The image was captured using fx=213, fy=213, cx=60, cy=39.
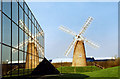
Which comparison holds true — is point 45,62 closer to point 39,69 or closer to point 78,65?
point 39,69

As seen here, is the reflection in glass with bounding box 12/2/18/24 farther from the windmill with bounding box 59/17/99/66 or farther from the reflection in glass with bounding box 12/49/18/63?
the windmill with bounding box 59/17/99/66

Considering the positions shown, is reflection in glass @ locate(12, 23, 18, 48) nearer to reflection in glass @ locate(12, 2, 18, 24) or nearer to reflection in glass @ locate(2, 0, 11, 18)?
reflection in glass @ locate(12, 2, 18, 24)

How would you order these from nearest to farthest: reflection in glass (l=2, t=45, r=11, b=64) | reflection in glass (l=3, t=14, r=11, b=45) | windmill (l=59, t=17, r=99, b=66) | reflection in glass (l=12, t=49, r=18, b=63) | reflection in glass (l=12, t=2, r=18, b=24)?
reflection in glass (l=2, t=45, r=11, b=64) < reflection in glass (l=3, t=14, r=11, b=45) < reflection in glass (l=12, t=49, r=18, b=63) < reflection in glass (l=12, t=2, r=18, b=24) < windmill (l=59, t=17, r=99, b=66)

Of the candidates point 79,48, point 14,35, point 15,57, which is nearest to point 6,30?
point 14,35

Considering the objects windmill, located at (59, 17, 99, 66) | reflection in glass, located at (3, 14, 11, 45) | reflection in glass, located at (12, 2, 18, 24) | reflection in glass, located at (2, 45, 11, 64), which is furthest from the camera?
windmill, located at (59, 17, 99, 66)

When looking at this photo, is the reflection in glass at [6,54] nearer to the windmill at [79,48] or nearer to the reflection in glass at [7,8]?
the reflection in glass at [7,8]

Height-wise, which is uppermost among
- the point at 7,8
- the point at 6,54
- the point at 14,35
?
the point at 7,8

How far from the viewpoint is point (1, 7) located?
420 inches

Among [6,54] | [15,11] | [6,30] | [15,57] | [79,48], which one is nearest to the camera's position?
[6,54]

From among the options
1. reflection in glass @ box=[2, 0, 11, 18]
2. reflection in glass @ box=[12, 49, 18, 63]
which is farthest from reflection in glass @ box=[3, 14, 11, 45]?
reflection in glass @ box=[12, 49, 18, 63]

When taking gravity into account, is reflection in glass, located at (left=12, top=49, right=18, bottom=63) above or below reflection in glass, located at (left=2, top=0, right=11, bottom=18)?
below

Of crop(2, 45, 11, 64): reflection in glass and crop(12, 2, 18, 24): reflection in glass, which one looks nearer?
crop(2, 45, 11, 64): reflection in glass

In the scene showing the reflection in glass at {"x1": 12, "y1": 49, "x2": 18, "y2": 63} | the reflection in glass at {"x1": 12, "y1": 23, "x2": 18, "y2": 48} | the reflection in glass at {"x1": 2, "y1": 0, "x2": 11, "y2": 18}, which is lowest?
the reflection in glass at {"x1": 12, "y1": 49, "x2": 18, "y2": 63}

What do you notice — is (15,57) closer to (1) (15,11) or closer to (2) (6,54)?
(2) (6,54)
